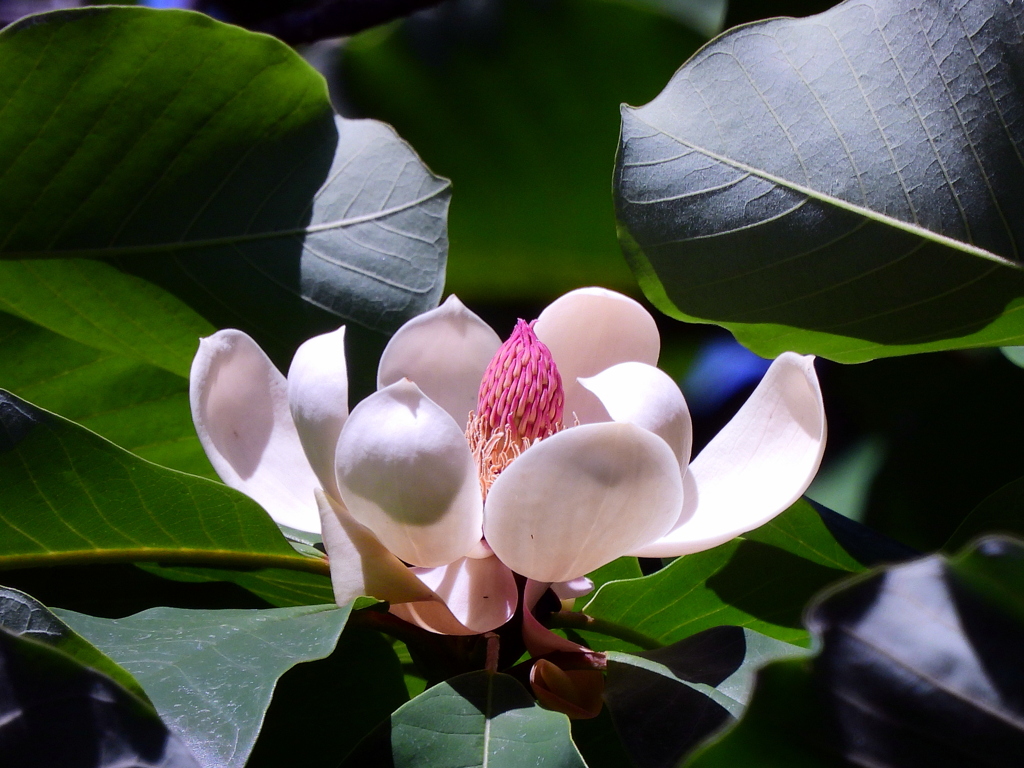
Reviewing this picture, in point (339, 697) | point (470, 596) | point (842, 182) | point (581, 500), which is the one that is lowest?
point (339, 697)

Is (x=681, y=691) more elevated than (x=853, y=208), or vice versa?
(x=853, y=208)

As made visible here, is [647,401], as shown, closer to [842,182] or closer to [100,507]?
[842,182]

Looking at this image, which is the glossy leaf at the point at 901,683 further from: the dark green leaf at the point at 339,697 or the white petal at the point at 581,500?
the dark green leaf at the point at 339,697

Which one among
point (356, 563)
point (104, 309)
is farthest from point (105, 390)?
point (356, 563)

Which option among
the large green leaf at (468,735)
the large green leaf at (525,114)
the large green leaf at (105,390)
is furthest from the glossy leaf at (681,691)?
the large green leaf at (525,114)

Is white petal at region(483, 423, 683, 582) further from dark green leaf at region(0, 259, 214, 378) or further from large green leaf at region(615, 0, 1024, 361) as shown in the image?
dark green leaf at region(0, 259, 214, 378)

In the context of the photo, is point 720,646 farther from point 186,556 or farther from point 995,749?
point 186,556
